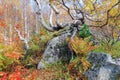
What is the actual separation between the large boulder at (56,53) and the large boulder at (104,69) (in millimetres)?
1575

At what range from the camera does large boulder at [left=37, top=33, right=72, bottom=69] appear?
8305 millimetres

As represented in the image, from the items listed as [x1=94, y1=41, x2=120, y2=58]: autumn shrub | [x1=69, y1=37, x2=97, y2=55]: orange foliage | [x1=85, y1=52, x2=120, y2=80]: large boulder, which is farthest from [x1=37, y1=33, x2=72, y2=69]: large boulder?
[x1=85, y1=52, x2=120, y2=80]: large boulder

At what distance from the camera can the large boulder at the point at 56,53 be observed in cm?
830

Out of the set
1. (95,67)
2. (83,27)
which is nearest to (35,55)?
(83,27)

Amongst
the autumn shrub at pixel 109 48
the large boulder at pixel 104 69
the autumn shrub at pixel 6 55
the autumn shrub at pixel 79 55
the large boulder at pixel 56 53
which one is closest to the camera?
the large boulder at pixel 104 69

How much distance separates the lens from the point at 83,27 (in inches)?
352

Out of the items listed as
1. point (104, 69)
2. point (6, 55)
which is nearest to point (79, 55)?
point (104, 69)

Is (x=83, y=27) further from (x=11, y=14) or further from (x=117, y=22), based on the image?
(x=11, y=14)

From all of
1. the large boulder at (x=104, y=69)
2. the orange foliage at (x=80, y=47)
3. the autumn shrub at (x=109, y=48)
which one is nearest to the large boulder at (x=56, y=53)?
the orange foliage at (x=80, y=47)

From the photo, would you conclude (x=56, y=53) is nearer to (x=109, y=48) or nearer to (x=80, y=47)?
(x=80, y=47)

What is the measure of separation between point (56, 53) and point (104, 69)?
8.02ft

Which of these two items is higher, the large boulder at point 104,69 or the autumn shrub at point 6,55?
the autumn shrub at point 6,55

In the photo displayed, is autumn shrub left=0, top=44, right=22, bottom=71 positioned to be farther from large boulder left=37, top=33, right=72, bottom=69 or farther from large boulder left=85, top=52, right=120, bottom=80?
large boulder left=85, top=52, right=120, bottom=80

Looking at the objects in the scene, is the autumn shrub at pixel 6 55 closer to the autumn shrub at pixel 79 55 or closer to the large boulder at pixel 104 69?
the autumn shrub at pixel 79 55
